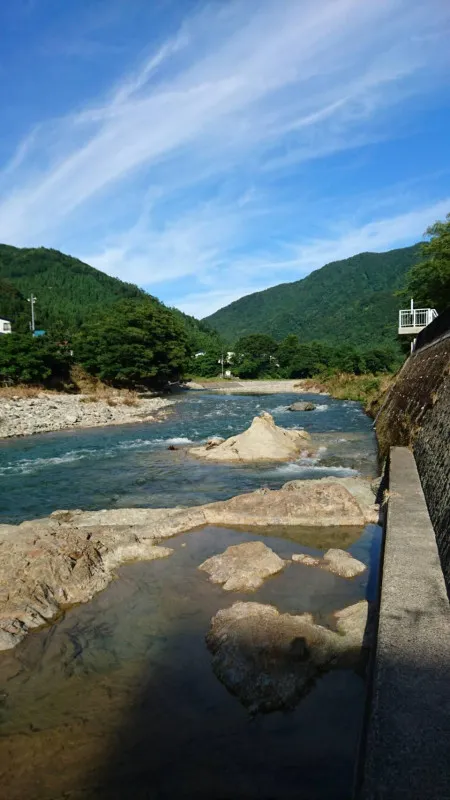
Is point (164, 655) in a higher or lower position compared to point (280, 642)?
lower

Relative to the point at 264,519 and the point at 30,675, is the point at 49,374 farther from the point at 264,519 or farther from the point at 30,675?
the point at 30,675

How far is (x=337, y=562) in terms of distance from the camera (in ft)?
20.7

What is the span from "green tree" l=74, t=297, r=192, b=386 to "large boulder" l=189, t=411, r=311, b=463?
30954mm

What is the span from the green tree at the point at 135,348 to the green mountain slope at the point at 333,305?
6455 centimetres

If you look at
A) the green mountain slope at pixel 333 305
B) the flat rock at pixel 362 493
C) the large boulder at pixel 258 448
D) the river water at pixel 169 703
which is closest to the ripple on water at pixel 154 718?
the river water at pixel 169 703

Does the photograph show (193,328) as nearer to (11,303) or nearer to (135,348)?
(11,303)

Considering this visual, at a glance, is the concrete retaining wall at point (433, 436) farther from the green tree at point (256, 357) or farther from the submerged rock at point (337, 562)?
the green tree at point (256, 357)

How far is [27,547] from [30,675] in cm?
203

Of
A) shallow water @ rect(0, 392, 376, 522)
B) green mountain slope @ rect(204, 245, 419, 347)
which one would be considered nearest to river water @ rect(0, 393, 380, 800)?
shallow water @ rect(0, 392, 376, 522)

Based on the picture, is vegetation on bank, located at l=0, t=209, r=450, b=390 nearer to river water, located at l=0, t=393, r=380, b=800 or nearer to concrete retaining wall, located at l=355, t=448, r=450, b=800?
river water, located at l=0, t=393, r=380, b=800

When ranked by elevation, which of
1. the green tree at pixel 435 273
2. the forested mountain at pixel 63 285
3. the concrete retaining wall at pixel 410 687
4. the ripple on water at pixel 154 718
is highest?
the forested mountain at pixel 63 285

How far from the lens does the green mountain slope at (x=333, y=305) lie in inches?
4835

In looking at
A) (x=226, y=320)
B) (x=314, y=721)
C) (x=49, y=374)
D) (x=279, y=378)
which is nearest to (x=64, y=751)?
(x=314, y=721)

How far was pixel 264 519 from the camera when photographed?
8156 millimetres
